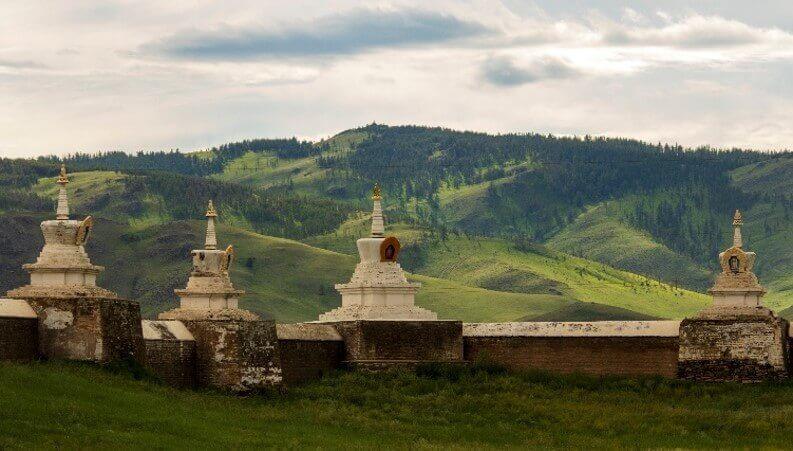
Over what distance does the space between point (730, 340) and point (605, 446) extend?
11.4 meters

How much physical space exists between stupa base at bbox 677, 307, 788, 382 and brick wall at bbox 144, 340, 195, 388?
1610cm

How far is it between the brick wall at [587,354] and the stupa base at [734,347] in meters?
0.72

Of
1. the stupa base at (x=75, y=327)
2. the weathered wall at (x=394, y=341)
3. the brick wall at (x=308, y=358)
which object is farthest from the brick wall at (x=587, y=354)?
the stupa base at (x=75, y=327)

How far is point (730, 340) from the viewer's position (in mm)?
57750

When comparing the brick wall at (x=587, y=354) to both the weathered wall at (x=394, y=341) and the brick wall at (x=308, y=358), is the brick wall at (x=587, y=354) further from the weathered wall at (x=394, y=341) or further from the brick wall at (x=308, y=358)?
the brick wall at (x=308, y=358)

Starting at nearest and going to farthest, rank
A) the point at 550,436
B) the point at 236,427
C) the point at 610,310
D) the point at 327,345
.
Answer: the point at 236,427
the point at 550,436
the point at 327,345
the point at 610,310

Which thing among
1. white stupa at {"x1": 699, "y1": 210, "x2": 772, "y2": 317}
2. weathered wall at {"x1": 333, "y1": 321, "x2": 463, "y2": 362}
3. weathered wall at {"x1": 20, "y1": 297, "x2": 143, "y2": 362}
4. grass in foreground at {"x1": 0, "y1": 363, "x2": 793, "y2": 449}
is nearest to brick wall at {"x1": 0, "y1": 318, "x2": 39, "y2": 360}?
weathered wall at {"x1": 20, "y1": 297, "x2": 143, "y2": 362}

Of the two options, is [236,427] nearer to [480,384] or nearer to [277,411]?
[277,411]

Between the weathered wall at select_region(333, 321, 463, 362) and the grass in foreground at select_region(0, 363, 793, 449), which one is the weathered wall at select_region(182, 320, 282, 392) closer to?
the grass in foreground at select_region(0, 363, 793, 449)

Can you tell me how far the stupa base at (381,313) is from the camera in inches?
2370

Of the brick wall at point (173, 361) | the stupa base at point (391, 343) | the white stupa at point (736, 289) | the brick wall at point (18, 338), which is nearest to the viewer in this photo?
the brick wall at point (18, 338)

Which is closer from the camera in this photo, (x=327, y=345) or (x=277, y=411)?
(x=277, y=411)

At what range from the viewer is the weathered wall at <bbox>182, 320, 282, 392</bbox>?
174 ft

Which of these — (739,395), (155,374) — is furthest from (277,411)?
(739,395)
